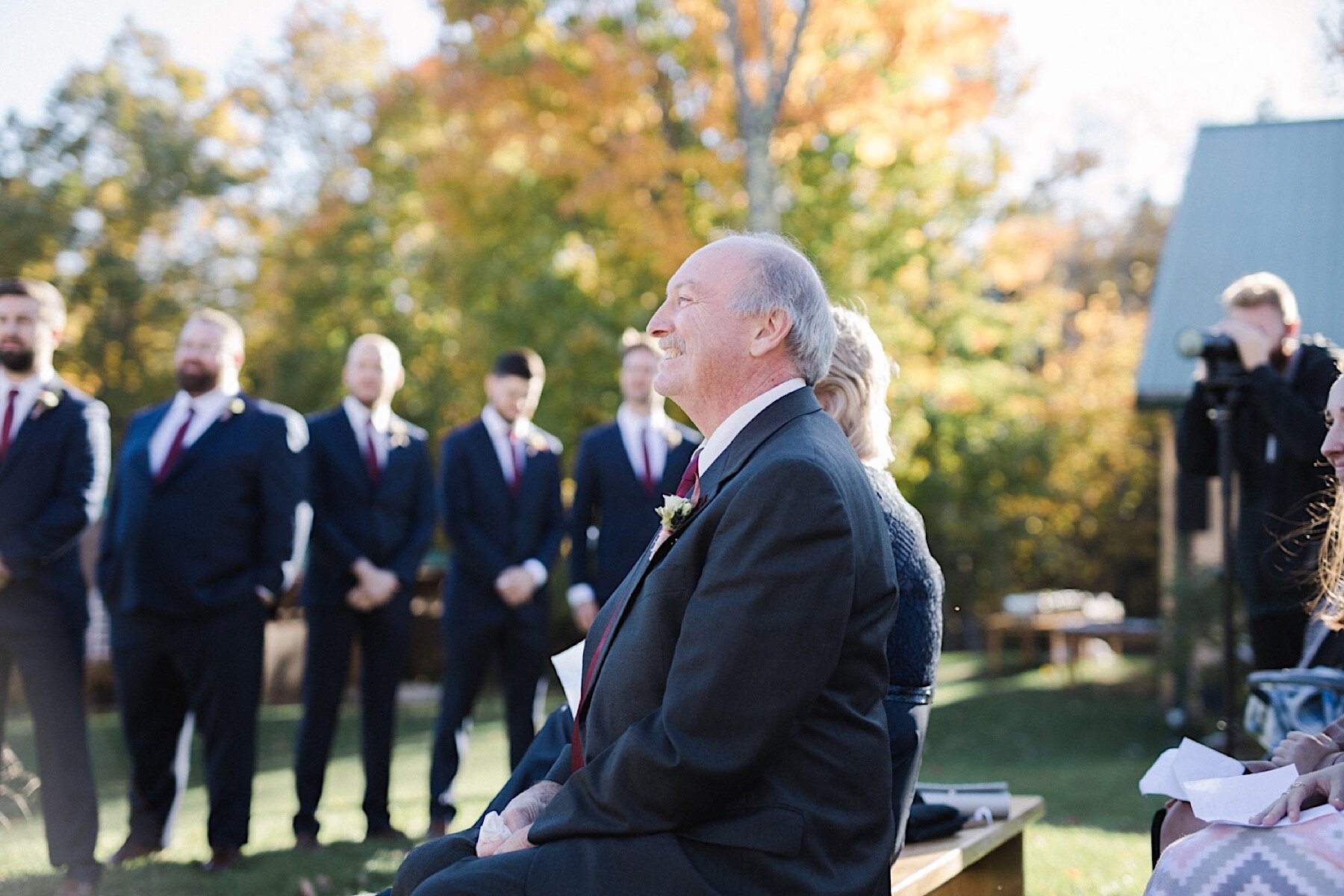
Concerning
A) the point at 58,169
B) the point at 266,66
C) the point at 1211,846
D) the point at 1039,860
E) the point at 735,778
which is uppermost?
the point at 266,66

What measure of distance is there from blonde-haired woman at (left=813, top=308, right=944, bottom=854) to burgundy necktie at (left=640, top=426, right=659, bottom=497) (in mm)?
3775

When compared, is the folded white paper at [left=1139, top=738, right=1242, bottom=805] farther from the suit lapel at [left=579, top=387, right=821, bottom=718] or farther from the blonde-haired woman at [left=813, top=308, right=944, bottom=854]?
the suit lapel at [left=579, top=387, right=821, bottom=718]

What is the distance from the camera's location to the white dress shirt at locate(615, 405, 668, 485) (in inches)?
284

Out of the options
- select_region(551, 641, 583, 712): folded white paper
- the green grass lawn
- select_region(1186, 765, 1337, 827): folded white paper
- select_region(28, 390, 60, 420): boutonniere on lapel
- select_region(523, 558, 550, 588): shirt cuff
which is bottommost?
the green grass lawn

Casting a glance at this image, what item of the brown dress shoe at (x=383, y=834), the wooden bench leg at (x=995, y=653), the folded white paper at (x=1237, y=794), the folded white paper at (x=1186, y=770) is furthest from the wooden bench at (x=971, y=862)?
the wooden bench leg at (x=995, y=653)

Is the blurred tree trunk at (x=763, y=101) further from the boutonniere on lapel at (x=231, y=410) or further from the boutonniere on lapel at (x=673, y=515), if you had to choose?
the boutonniere on lapel at (x=673, y=515)

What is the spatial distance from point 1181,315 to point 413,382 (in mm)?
11743

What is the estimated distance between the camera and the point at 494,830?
103 inches

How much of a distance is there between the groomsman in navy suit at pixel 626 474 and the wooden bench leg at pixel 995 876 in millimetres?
3204

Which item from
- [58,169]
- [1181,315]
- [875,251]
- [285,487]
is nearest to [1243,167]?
[1181,315]

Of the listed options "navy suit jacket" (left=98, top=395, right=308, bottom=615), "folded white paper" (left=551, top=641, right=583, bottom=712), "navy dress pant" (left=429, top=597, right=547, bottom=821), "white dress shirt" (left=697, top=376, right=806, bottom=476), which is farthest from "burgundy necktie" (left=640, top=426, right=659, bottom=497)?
"white dress shirt" (left=697, top=376, right=806, bottom=476)

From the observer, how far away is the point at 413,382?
20750 millimetres

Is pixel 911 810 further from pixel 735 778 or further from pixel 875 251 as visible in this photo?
pixel 875 251

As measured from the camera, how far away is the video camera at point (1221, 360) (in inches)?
213
